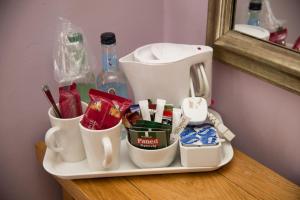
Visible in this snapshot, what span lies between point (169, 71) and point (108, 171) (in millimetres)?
259

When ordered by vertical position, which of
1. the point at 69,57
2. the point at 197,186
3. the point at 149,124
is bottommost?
the point at 197,186

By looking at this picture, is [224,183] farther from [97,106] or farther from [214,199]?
[97,106]

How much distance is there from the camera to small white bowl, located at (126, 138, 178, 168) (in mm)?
829

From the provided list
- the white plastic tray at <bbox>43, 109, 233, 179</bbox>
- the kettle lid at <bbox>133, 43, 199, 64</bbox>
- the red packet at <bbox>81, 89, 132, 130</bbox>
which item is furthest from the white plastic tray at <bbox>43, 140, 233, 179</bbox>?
the kettle lid at <bbox>133, 43, 199, 64</bbox>

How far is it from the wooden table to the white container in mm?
31

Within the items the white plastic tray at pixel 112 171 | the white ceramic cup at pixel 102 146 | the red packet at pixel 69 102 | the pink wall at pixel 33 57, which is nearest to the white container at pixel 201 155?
the white plastic tray at pixel 112 171

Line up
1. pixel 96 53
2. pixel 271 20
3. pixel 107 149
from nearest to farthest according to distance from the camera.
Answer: pixel 107 149 → pixel 271 20 → pixel 96 53

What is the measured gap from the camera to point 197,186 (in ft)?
2.72

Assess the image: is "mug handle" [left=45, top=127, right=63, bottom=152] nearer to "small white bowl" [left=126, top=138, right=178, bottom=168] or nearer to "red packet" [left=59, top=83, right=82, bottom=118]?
"red packet" [left=59, top=83, right=82, bottom=118]

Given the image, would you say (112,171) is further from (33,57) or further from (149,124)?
(33,57)

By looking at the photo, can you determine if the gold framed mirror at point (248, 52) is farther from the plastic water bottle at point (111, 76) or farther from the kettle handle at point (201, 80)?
the plastic water bottle at point (111, 76)

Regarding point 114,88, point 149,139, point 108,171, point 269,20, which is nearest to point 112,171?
point 108,171

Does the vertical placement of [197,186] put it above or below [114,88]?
below

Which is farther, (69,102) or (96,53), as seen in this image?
(96,53)
